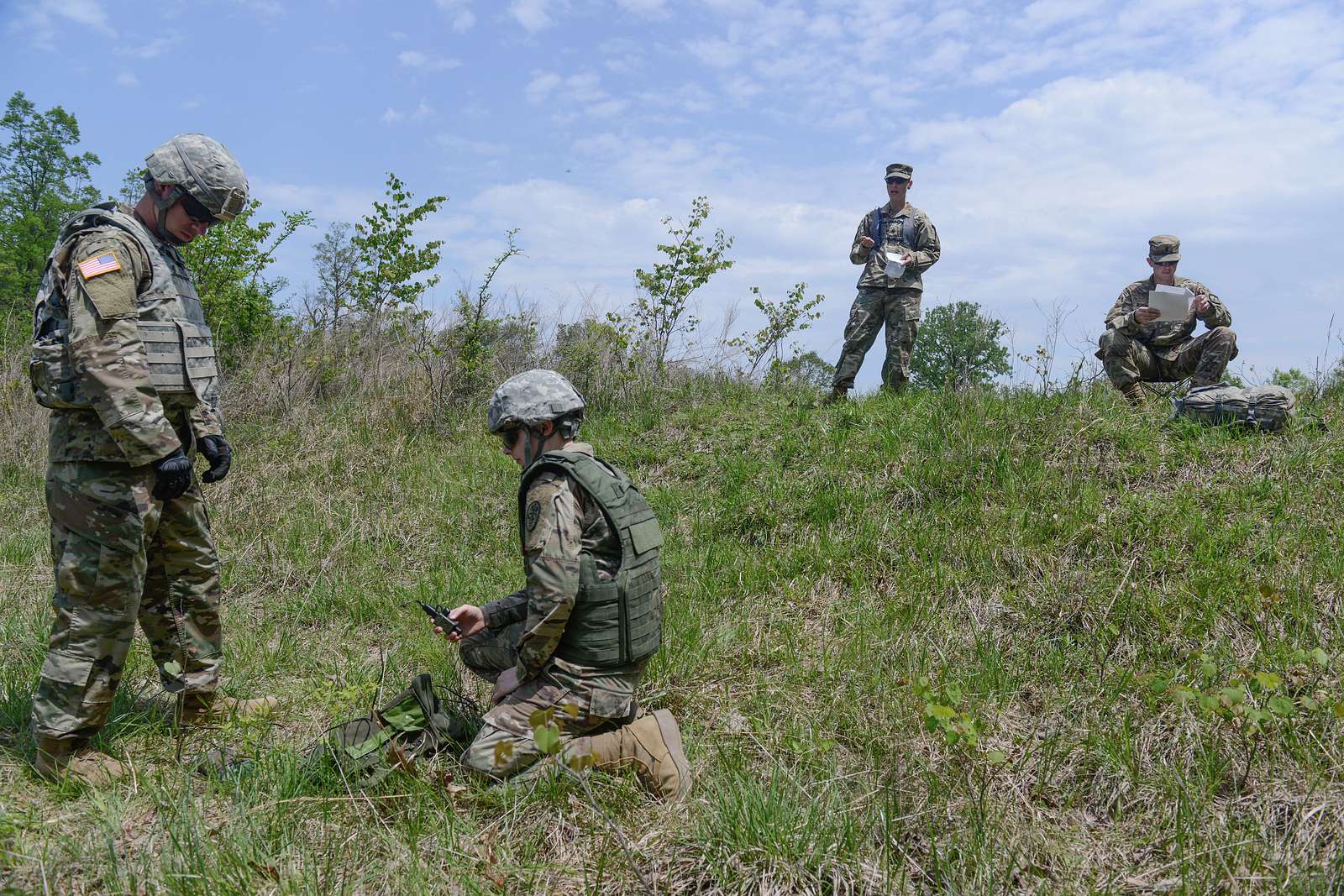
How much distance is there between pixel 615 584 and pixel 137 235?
2.28 metres

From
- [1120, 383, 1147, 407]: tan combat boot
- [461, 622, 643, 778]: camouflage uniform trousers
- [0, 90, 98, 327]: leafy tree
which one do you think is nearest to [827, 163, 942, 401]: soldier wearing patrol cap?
[1120, 383, 1147, 407]: tan combat boot

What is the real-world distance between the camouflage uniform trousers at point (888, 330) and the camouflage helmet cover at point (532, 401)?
555cm

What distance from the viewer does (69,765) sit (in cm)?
296

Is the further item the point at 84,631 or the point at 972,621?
the point at 972,621

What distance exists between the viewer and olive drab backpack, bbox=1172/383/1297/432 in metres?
5.87

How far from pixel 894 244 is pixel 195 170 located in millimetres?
6439

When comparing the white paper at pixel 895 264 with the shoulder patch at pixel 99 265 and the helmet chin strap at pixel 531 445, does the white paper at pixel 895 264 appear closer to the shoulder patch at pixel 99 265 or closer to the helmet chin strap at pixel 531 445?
the helmet chin strap at pixel 531 445

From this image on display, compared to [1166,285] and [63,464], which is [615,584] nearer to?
[63,464]

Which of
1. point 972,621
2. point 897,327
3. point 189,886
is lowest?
point 189,886

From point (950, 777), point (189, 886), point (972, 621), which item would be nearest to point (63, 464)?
point (189, 886)

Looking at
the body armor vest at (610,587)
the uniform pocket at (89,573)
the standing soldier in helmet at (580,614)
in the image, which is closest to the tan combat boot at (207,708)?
the uniform pocket at (89,573)

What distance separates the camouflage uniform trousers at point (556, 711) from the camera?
2891 millimetres

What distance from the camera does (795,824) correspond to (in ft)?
8.23

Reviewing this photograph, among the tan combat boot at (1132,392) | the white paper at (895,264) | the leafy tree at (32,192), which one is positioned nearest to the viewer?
the tan combat boot at (1132,392)
